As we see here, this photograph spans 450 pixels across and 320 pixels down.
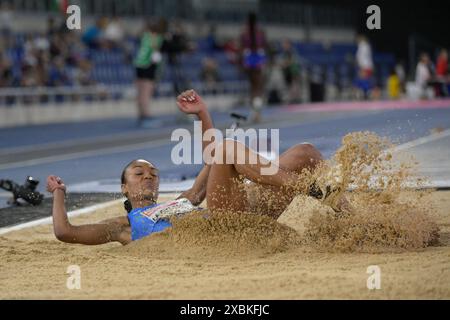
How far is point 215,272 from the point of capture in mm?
6082

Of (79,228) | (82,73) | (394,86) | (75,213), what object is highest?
(79,228)

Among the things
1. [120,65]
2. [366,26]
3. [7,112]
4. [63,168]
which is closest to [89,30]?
[120,65]

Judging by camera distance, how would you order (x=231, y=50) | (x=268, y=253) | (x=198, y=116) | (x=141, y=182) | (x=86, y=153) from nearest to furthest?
(x=268, y=253) → (x=141, y=182) → (x=198, y=116) → (x=86, y=153) → (x=231, y=50)

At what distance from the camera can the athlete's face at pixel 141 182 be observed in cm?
698

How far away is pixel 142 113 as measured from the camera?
21.8 metres

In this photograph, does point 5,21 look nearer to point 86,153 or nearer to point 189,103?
point 86,153

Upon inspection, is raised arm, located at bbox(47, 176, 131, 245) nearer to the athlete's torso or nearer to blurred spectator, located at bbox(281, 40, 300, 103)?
the athlete's torso

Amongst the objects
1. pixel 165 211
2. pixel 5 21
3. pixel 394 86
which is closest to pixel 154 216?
pixel 165 211

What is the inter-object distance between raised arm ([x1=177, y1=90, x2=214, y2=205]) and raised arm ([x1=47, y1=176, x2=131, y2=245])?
1.84 ft

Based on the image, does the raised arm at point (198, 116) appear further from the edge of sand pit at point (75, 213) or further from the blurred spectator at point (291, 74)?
the blurred spectator at point (291, 74)

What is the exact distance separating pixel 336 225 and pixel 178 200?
3.57 ft

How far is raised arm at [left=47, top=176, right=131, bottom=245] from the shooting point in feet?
22.4

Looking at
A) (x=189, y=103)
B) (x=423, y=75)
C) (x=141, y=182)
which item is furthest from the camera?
(x=423, y=75)
